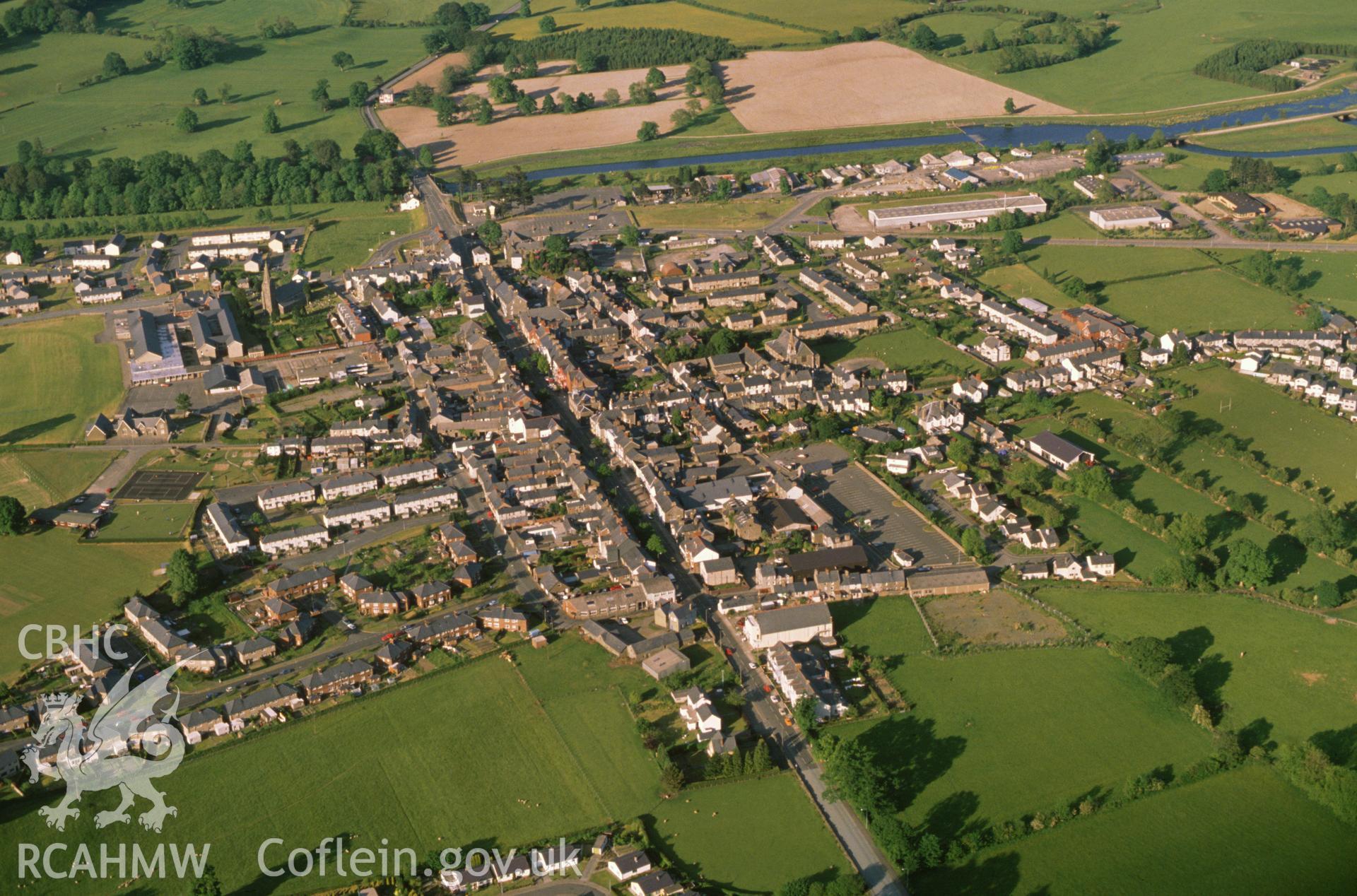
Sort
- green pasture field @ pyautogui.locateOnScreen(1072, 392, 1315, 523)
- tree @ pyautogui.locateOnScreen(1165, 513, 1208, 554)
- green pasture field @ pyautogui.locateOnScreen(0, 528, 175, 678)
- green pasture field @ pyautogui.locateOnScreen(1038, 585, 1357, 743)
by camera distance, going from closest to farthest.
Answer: green pasture field @ pyautogui.locateOnScreen(1038, 585, 1357, 743) → green pasture field @ pyautogui.locateOnScreen(0, 528, 175, 678) → tree @ pyautogui.locateOnScreen(1165, 513, 1208, 554) → green pasture field @ pyautogui.locateOnScreen(1072, 392, 1315, 523)

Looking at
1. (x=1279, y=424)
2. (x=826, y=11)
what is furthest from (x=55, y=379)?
(x=826, y=11)

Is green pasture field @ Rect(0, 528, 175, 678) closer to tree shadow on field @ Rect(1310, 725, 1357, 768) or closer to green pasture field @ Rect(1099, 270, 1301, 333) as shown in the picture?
tree shadow on field @ Rect(1310, 725, 1357, 768)

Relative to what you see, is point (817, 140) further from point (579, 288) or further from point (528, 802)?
point (528, 802)

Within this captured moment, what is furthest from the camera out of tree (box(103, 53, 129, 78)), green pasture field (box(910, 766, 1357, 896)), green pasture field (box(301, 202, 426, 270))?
tree (box(103, 53, 129, 78))

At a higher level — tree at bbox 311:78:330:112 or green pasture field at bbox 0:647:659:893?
tree at bbox 311:78:330:112

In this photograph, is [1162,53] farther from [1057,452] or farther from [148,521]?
[148,521]

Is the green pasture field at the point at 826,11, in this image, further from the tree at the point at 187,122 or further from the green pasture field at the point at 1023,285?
the green pasture field at the point at 1023,285

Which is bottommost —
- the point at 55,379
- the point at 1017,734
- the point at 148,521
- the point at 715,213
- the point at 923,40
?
the point at 1017,734

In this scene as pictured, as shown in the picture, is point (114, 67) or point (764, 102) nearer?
point (764, 102)

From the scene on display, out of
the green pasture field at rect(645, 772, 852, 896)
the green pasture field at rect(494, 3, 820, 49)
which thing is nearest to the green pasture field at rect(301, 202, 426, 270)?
the green pasture field at rect(494, 3, 820, 49)
